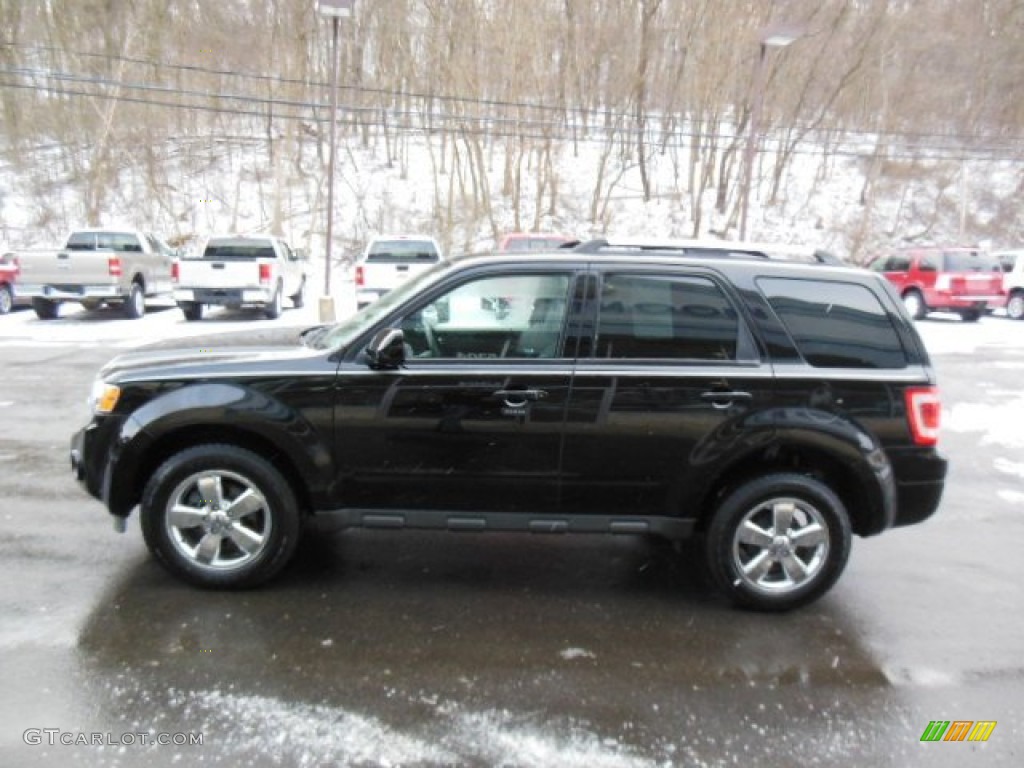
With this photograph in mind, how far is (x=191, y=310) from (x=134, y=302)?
1.48 meters

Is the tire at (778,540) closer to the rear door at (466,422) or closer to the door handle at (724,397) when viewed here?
the door handle at (724,397)

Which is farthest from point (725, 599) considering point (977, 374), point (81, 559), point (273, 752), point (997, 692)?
point (977, 374)

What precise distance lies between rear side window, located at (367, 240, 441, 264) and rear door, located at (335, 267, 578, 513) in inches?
495

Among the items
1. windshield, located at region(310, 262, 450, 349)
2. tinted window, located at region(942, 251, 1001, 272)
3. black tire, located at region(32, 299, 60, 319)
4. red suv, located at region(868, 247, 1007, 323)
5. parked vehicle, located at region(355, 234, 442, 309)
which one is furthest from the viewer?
tinted window, located at region(942, 251, 1001, 272)

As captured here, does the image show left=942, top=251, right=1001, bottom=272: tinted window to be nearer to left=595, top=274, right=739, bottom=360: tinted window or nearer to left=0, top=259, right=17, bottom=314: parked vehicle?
left=595, top=274, right=739, bottom=360: tinted window

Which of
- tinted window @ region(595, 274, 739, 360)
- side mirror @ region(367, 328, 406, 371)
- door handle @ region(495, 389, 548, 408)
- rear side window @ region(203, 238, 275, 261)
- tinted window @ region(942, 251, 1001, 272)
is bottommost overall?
door handle @ region(495, 389, 548, 408)

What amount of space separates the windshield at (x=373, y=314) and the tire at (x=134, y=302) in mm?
14031

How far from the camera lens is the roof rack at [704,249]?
3.93 metres

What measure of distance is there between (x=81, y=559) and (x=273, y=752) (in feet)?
7.27

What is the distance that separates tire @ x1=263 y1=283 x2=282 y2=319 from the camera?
15.9 metres

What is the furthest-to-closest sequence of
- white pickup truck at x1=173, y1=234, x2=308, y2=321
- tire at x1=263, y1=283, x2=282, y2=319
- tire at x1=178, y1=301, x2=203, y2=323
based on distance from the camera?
tire at x1=263, y1=283, x2=282, y2=319
tire at x1=178, y1=301, x2=203, y2=323
white pickup truck at x1=173, y1=234, x2=308, y2=321

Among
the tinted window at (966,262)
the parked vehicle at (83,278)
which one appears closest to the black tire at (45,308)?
the parked vehicle at (83,278)

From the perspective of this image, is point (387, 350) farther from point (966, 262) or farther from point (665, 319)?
point (966, 262)

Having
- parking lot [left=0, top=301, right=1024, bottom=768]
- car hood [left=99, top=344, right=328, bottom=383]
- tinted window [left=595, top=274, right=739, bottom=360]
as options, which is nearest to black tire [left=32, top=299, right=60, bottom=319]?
parking lot [left=0, top=301, right=1024, bottom=768]
